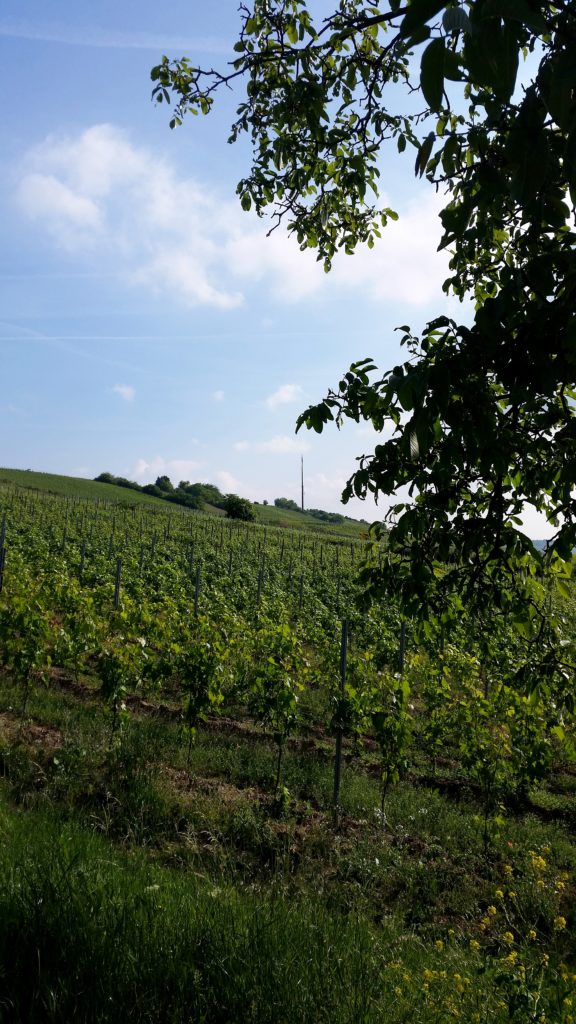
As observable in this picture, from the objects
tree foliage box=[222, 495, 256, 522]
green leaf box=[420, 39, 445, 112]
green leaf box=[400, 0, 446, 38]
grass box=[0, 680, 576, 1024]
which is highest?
tree foliage box=[222, 495, 256, 522]

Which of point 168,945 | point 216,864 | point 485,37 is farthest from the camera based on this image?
point 216,864

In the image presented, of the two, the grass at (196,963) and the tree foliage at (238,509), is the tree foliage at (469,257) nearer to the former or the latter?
the grass at (196,963)

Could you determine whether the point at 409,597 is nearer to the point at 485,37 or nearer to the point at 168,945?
the point at 168,945

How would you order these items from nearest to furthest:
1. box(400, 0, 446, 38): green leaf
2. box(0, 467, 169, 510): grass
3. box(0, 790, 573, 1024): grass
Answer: box(400, 0, 446, 38): green leaf, box(0, 790, 573, 1024): grass, box(0, 467, 169, 510): grass

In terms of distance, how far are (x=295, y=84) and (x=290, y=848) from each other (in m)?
6.03

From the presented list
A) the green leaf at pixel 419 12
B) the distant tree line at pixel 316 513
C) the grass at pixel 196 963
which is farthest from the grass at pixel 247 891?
the distant tree line at pixel 316 513

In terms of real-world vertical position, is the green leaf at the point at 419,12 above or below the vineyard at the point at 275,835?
above

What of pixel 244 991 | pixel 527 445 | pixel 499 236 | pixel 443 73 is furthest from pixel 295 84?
pixel 244 991

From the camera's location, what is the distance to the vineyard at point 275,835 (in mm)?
2957

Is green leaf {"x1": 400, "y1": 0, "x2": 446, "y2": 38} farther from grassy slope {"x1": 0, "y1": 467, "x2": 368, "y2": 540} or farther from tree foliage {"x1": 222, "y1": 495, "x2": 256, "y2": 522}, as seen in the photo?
tree foliage {"x1": 222, "y1": 495, "x2": 256, "y2": 522}

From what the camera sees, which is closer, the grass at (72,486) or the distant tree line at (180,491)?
the grass at (72,486)

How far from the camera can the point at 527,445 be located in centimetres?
286

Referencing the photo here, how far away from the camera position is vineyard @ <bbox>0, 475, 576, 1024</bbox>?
296 centimetres

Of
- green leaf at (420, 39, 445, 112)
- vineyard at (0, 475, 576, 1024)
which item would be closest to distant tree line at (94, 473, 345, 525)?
vineyard at (0, 475, 576, 1024)
